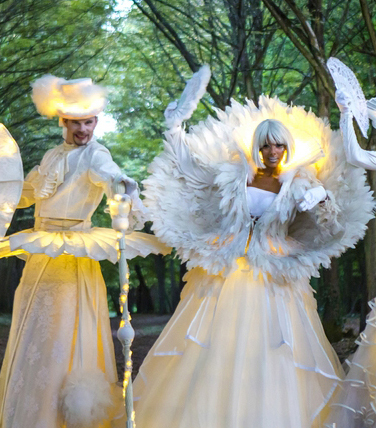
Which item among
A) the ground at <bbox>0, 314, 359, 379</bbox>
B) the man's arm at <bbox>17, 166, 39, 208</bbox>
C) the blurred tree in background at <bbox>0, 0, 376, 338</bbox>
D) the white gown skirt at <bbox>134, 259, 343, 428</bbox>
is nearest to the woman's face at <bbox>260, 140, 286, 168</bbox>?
the white gown skirt at <bbox>134, 259, 343, 428</bbox>

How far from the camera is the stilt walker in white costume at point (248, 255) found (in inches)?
149

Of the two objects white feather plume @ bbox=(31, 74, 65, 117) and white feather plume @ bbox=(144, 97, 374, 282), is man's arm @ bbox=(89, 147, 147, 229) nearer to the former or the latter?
white feather plume @ bbox=(144, 97, 374, 282)

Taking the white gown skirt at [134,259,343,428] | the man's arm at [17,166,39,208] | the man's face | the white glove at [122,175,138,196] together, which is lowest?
the white gown skirt at [134,259,343,428]

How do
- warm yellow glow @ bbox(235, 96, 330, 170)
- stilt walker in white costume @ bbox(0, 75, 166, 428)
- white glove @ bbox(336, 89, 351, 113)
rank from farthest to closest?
warm yellow glow @ bbox(235, 96, 330, 170), stilt walker in white costume @ bbox(0, 75, 166, 428), white glove @ bbox(336, 89, 351, 113)

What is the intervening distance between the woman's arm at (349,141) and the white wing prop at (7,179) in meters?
1.84

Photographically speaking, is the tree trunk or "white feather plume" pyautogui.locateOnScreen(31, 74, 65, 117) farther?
the tree trunk

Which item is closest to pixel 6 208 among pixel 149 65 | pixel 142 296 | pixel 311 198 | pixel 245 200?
pixel 245 200

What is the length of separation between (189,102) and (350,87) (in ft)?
3.13

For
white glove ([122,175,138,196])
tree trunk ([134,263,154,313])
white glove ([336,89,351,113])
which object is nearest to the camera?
white glove ([122,175,138,196])

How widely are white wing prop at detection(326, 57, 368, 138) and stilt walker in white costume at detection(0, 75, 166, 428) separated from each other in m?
1.30

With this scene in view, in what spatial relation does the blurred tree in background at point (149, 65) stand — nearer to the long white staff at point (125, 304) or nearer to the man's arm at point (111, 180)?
the man's arm at point (111, 180)

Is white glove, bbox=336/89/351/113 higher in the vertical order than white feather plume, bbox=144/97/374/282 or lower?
higher

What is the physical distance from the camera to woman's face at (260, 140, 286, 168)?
4109mm

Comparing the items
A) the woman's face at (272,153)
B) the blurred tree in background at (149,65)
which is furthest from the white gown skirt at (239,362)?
the blurred tree in background at (149,65)
